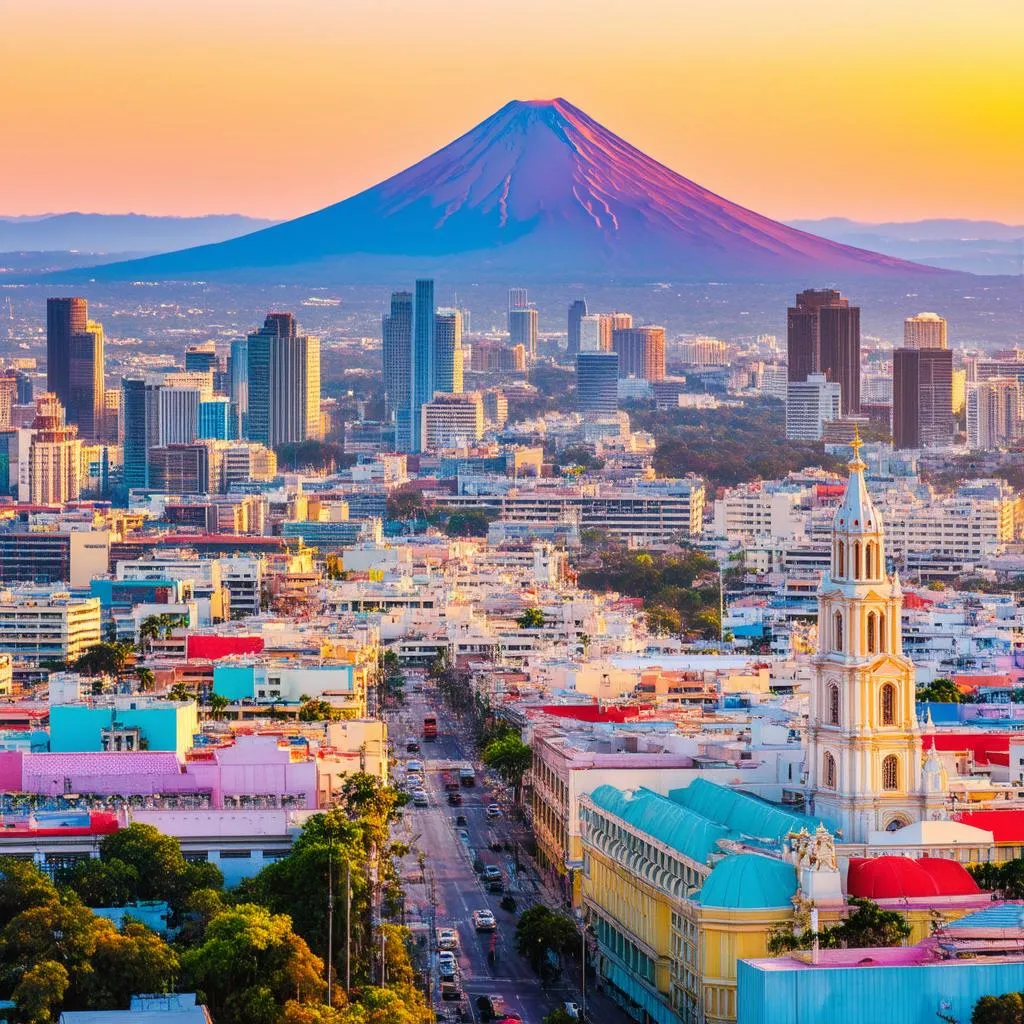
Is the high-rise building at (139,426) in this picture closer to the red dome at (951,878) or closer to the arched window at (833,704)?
the arched window at (833,704)

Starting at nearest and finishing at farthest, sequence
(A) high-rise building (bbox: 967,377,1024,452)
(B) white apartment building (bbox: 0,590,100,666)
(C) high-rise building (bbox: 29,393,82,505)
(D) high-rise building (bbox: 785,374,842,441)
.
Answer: (B) white apartment building (bbox: 0,590,100,666) → (C) high-rise building (bbox: 29,393,82,505) → (A) high-rise building (bbox: 967,377,1024,452) → (D) high-rise building (bbox: 785,374,842,441)

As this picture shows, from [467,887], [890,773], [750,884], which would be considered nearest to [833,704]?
[890,773]

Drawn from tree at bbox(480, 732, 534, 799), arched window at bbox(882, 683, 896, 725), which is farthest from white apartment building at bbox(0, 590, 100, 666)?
arched window at bbox(882, 683, 896, 725)

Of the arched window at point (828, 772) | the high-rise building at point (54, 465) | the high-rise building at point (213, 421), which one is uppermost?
the high-rise building at point (213, 421)

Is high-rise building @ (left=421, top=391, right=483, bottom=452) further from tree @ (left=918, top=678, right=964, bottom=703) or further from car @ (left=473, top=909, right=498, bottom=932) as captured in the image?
car @ (left=473, top=909, right=498, bottom=932)

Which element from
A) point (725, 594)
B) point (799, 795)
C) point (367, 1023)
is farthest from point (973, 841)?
point (725, 594)

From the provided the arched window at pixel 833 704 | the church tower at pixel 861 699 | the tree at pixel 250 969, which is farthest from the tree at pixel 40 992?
the arched window at pixel 833 704

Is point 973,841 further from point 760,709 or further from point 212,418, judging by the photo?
point 212,418

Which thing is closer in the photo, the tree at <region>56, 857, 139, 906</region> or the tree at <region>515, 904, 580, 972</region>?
the tree at <region>56, 857, 139, 906</region>
